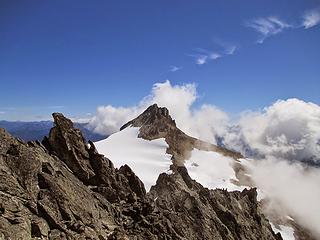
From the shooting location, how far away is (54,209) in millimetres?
39531

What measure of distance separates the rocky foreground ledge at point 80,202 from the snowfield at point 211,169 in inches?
2872

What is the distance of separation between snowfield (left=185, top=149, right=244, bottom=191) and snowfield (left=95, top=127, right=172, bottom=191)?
446 inches

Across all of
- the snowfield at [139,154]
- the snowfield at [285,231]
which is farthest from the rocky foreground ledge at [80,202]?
the snowfield at [139,154]

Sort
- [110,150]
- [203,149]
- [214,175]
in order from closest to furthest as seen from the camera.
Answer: [214,175] → [110,150] → [203,149]

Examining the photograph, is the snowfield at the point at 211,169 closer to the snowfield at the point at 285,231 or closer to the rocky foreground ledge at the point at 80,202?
the snowfield at the point at 285,231

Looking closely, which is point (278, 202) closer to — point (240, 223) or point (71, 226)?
point (240, 223)

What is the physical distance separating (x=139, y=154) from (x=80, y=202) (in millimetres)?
122667

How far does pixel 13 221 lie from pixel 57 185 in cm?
849

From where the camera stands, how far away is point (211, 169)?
167m

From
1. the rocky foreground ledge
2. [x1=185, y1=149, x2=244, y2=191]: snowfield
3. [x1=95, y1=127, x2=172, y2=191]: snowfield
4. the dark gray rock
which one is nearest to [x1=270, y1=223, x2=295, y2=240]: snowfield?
[x1=185, y1=149, x2=244, y2=191]: snowfield

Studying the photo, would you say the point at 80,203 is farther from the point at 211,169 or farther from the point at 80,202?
the point at 211,169

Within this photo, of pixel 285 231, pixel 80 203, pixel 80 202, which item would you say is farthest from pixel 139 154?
pixel 80 203

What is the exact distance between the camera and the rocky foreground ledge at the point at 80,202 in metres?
37.0

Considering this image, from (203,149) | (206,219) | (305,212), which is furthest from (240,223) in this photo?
(203,149)
